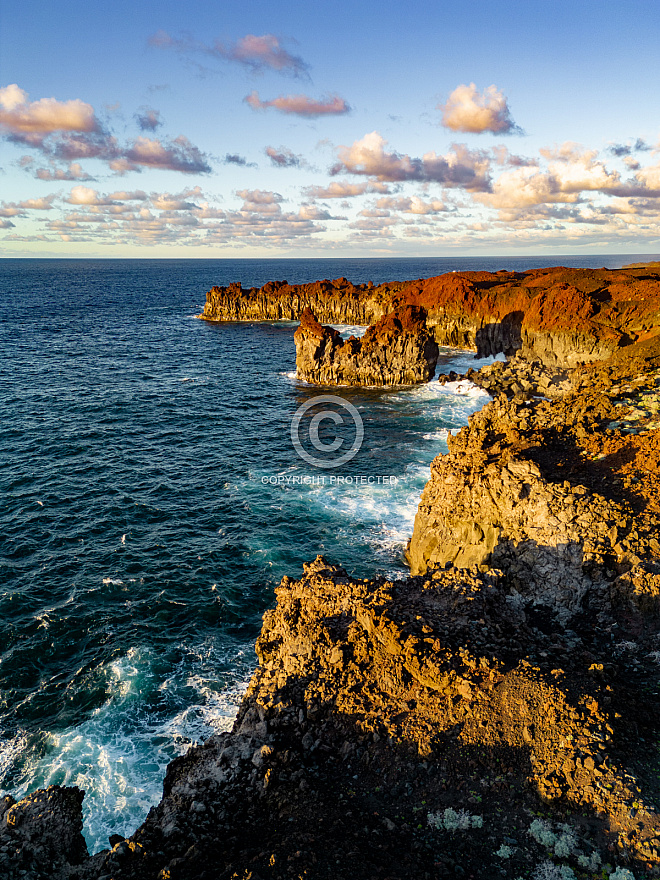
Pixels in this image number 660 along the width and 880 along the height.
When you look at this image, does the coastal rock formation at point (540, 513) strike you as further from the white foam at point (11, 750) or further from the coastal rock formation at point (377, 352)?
the coastal rock formation at point (377, 352)

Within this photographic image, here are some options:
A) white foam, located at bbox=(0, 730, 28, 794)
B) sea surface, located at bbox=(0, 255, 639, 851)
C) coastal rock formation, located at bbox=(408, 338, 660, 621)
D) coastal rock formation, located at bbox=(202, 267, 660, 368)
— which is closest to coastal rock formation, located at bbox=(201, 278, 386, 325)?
coastal rock formation, located at bbox=(202, 267, 660, 368)

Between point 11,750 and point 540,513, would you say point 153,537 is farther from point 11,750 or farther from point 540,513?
point 540,513

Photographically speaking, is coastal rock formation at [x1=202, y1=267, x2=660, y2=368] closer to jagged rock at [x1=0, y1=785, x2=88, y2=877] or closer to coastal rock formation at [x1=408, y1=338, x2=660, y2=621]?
coastal rock formation at [x1=408, y1=338, x2=660, y2=621]

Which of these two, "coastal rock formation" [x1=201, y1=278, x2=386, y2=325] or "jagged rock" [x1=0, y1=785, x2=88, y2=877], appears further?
"coastal rock formation" [x1=201, y1=278, x2=386, y2=325]

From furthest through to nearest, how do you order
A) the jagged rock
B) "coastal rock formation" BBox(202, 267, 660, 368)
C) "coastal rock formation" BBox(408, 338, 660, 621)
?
"coastal rock formation" BBox(202, 267, 660, 368) < "coastal rock formation" BBox(408, 338, 660, 621) < the jagged rock

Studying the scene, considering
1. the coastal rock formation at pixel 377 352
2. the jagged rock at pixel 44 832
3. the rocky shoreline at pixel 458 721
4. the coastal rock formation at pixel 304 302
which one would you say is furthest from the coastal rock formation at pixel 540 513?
the coastal rock formation at pixel 304 302

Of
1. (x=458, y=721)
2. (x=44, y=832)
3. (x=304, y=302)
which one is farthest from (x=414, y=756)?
(x=304, y=302)
